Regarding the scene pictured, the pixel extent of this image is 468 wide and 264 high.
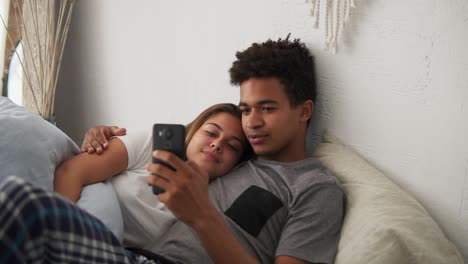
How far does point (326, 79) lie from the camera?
1231mm

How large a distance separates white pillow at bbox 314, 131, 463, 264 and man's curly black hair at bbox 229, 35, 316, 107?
0.79ft

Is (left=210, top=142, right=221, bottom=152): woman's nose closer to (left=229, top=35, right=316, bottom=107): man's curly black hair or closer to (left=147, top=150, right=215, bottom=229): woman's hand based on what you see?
(left=229, top=35, right=316, bottom=107): man's curly black hair

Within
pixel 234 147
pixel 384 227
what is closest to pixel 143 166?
pixel 234 147

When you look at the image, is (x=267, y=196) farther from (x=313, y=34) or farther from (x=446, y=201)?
(x=313, y=34)

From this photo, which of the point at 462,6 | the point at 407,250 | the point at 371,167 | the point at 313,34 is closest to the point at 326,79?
the point at 313,34

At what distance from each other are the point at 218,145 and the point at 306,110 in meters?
0.26

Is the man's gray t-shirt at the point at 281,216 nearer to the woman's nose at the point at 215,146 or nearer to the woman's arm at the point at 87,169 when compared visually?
the woman's nose at the point at 215,146

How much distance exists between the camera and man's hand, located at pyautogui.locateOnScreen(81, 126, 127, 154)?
3.83ft

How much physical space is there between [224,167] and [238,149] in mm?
68

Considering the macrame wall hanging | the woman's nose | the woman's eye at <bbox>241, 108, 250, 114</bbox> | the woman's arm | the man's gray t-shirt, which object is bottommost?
the man's gray t-shirt

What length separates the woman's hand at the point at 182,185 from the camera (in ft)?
2.66

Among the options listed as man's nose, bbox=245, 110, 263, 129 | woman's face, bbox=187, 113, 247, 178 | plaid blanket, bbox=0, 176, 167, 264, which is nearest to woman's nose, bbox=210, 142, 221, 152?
Answer: woman's face, bbox=187, 113, 247, 178

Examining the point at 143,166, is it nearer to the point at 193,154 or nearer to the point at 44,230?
the point at 193,154

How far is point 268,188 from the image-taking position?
3.65 feet
